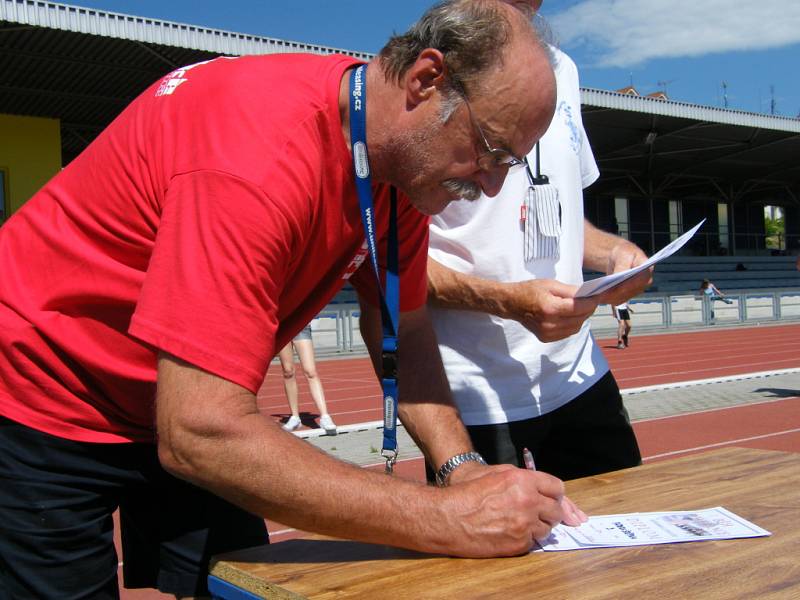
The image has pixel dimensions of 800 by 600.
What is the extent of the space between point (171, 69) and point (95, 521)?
62.0 ft

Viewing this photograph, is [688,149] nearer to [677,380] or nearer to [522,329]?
[677,380]

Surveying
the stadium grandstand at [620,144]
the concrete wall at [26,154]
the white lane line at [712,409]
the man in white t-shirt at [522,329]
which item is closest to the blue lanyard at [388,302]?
the man in white t-shirt at [522,329]

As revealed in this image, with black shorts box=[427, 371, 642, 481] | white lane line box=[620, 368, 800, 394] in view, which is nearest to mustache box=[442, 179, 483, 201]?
black shorts box=[427, 371, 642, 481]

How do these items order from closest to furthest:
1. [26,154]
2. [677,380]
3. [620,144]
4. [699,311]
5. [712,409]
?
[712,409], [677,380], [26,154], [699,311], [620,144]

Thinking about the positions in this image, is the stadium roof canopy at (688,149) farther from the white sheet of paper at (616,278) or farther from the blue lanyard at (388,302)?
the blue lanyard at (388,302)

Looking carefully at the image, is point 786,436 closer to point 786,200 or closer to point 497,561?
point 497,561

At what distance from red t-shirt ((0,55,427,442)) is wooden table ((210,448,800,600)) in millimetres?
348

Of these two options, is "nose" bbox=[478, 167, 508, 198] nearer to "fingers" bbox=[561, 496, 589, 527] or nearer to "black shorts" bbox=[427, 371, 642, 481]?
"fingers" bbox=[561, 496, 589, 527]

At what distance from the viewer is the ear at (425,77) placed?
5.24ft

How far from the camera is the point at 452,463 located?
6.31 ft

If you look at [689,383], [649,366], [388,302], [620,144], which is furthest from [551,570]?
[620,144]

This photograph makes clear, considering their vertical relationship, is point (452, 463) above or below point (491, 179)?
below

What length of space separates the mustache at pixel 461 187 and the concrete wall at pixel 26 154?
19223mm

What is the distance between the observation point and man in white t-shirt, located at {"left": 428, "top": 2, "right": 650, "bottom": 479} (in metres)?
2.48
